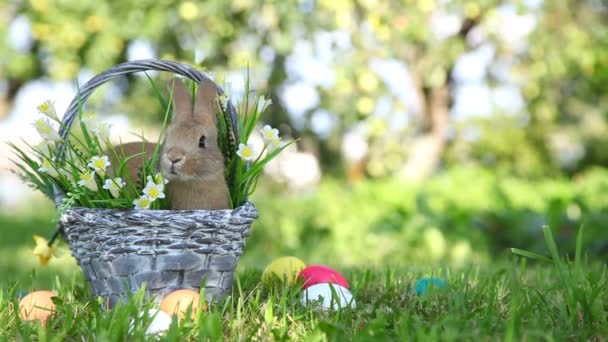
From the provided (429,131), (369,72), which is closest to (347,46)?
(369,72)

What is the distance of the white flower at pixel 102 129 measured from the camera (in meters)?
2.33

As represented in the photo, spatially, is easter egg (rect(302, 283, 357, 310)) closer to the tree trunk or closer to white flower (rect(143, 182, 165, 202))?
white flower (rect(143, 182, 165, 202))

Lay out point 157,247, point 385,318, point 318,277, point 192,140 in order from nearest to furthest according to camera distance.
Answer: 1. point 385,318
2. point 157,247
3. point 192,140
4. point 318,277

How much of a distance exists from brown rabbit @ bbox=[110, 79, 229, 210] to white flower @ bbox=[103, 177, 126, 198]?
3.7 inches

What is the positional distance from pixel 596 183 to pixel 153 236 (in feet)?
21.7

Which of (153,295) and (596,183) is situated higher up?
(596,183)

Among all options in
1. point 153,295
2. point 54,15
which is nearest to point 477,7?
point 54,15

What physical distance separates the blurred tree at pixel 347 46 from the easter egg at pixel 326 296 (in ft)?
11.7

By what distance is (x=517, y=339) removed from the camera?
1.74 m

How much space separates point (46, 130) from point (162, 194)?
51 cm

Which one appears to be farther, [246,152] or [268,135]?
[268,135]

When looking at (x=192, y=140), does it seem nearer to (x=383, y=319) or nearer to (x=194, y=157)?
(x=194, y=157)

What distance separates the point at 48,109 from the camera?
2.33 meters

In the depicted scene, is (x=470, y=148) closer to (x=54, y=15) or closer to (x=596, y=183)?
(x=596, y=183)
